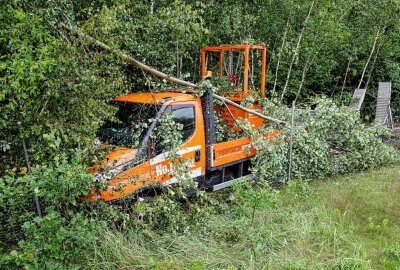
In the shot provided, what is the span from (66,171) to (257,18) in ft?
28.6

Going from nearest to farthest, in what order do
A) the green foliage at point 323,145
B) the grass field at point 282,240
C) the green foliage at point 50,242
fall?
1. the green foliage at point 50,242
2. the grass field at point 282,240
3. the green foliage at point 323,145

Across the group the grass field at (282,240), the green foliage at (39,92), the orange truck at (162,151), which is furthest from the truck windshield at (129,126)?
the grass field at (282,240)

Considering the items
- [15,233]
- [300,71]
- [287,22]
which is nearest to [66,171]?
[15,233]

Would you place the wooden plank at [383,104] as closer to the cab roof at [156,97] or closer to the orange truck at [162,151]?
the orange truck at [162,151]

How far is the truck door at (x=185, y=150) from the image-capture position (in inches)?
232

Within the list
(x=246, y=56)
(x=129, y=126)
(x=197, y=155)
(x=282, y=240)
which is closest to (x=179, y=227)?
(x=282, y=240)

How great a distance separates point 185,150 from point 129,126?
969 mm

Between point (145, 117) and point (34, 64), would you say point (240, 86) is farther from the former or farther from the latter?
point (34, 64)

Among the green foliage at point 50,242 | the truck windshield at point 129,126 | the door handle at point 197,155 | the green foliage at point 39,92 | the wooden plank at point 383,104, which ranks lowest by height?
the wooden plank at point 383,104

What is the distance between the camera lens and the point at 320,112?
8.83 meters

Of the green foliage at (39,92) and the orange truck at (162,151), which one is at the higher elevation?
the green foliage at (39,92)

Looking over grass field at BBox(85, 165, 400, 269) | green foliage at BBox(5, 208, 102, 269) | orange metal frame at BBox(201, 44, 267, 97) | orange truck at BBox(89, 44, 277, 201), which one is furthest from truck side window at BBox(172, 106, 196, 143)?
green foliage at BBox(5, 208, 102, 269)

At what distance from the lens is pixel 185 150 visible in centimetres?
641

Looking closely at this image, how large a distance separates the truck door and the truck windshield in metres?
0.28
